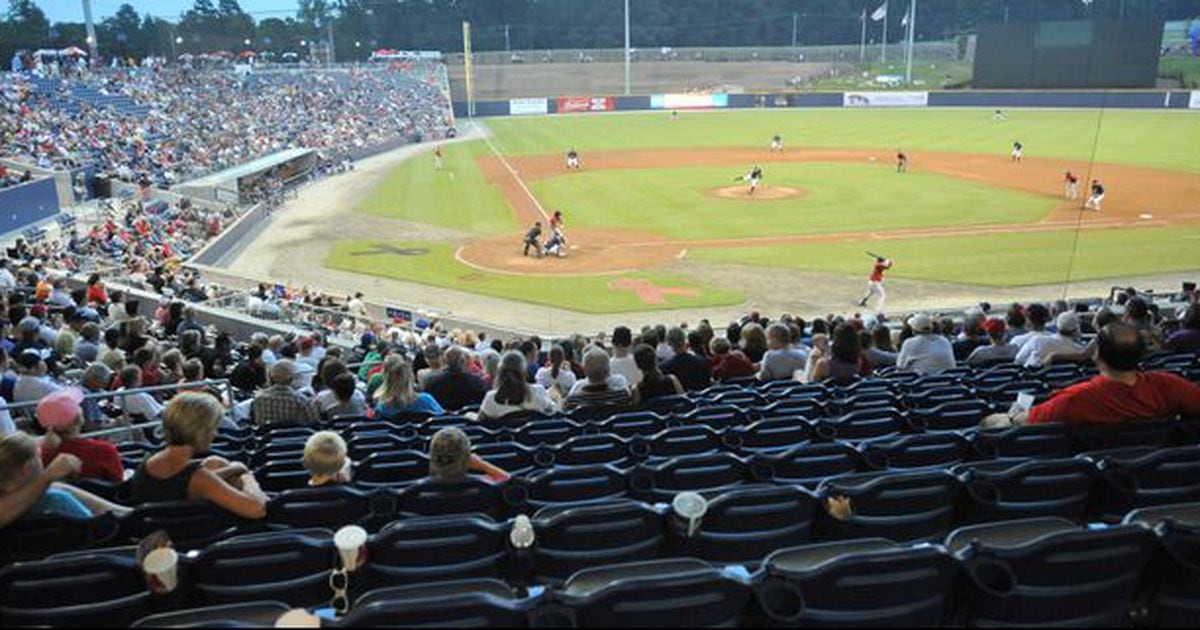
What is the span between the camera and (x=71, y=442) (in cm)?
547

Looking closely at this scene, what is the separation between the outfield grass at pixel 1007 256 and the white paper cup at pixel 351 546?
21.4 metres

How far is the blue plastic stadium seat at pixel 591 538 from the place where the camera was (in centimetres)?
419

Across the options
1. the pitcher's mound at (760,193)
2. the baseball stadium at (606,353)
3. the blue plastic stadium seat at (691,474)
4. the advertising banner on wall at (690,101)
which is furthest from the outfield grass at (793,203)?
the advertising banner on wall at (690,101)

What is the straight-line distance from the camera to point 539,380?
10633 mm

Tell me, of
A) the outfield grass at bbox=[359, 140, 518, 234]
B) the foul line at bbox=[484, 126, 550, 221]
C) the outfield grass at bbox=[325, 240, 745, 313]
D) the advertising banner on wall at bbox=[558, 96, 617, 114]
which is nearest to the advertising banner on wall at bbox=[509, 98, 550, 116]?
the advertising banner on wall at bbox=[558, 96, 617, 114]

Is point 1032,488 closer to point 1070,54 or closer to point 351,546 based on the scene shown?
point 351,546

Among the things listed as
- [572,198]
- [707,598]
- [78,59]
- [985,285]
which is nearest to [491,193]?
[572,198]

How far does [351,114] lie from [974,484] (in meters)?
68.6

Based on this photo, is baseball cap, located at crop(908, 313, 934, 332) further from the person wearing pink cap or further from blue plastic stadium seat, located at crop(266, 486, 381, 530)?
the person wearing pink cap

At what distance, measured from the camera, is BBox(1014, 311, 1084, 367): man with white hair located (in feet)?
32.8

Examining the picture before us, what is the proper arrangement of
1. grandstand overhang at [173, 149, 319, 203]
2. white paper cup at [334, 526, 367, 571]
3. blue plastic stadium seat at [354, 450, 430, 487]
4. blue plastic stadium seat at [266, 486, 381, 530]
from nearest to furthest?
white paper cup at [334, 526, 367, 571] → blue plastic stadium seat at [266, 486, 381, 530] → blue plastic stadium seat at [354, 450, 430, 487] → grandstand overhang at [173, 149, 319, 203]

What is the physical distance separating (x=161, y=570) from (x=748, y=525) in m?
2.75

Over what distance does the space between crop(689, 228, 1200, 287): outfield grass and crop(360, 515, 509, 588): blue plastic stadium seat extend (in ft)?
68.8

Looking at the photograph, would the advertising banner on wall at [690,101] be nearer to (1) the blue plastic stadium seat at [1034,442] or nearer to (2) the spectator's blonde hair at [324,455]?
(1) the blue plastic stadium seat at [1034,442]
